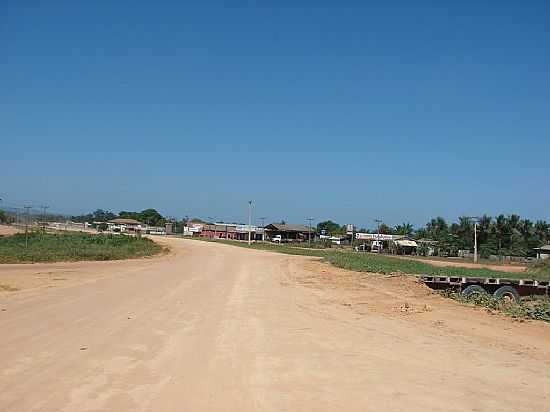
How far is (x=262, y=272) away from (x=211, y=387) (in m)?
23.0

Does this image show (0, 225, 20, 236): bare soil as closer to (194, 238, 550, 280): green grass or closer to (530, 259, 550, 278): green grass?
(194, 238, 550, 280): green grass

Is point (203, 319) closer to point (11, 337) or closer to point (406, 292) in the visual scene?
point (11, 337)

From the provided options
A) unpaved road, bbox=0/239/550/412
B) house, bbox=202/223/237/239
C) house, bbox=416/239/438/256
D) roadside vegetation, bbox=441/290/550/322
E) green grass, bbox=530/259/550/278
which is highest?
house, bbox=202/223/237/239

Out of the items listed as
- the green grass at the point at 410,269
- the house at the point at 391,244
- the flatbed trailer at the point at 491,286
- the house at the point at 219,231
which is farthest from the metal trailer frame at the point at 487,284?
the house at the point at 219,231

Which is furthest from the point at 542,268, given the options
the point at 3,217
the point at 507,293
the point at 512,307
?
the point at 3,217

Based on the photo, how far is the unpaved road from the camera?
22.7ft

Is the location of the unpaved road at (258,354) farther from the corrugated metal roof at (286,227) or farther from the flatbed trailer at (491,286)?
the corrugated metal roof at (286,227)

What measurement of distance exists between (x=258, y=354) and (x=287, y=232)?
370ft

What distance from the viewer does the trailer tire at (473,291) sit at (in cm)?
2270

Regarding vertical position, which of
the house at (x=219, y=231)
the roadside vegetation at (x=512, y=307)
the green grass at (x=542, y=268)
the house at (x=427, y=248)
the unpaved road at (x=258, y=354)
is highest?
the house at (x=219, y=231)

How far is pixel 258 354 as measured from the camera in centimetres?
→ 958

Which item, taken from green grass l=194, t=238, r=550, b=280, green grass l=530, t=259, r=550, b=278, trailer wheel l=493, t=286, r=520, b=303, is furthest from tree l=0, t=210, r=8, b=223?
trailer wheel l=493, t=286, r=520, b=303

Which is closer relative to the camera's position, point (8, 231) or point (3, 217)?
point (8, 231)

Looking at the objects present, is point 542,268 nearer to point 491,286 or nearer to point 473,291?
point 491,286
